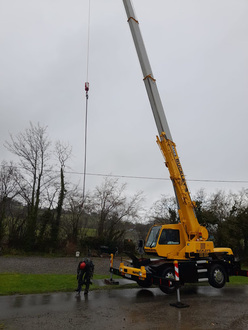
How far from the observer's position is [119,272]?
10.1 meters

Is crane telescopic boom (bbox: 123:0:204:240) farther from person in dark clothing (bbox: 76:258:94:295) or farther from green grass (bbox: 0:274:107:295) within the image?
green grass (bbox: 0:274:107:295)

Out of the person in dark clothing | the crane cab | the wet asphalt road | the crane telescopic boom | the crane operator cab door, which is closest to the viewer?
the wet asphalt road

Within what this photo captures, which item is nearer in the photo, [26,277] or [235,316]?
[235,316]

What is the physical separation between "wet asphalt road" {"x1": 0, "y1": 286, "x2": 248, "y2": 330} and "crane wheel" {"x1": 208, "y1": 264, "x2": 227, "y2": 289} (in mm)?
889

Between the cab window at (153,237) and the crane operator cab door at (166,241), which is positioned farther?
the cab window at (153,237)

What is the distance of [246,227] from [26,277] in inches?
697

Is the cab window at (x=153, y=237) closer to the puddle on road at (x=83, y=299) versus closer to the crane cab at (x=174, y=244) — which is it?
the crane cab at (x=174, y=244)

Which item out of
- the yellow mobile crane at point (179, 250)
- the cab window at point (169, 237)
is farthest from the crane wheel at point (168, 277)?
the cab window at point (169, 237)

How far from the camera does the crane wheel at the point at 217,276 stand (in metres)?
10.0

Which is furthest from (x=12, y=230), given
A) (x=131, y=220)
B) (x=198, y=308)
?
(x=198, y=308)

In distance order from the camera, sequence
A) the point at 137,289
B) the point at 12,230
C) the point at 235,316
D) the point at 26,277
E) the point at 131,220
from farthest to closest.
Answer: the point at 131,220, the point at 12,230, the point at 26,277, the point at 137,289, the point at 235,316

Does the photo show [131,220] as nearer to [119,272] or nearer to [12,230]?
[12,230]

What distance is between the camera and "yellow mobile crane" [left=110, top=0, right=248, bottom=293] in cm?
943

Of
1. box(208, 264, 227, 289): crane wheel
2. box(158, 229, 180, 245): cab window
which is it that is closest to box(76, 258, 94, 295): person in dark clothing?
box(158, 229, 180, 245): cab window
